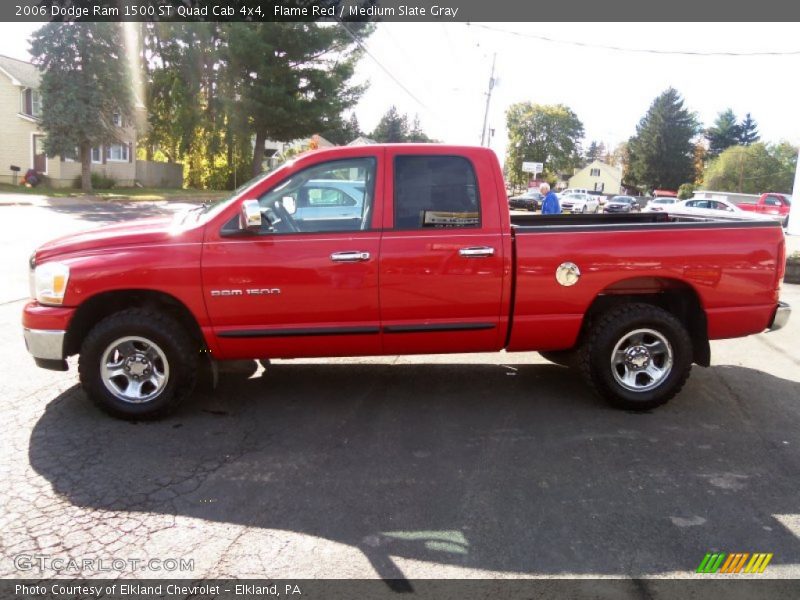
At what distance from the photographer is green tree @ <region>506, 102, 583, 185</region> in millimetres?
94188

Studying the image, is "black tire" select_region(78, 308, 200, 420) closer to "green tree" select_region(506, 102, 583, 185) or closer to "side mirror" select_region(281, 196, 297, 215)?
"side mirror" select_region(281, 196, 297, 215)

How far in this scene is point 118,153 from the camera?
1601 inches

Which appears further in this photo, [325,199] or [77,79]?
[77,79]

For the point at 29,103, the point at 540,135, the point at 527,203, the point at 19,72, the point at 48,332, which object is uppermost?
the point at 540,135

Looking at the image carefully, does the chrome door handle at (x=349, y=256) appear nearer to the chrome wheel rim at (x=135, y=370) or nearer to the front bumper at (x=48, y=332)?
the chrome wheel rim at (x=135, y=370)

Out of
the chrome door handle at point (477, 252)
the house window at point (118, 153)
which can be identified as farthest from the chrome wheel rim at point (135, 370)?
the house window at point (118, 153)

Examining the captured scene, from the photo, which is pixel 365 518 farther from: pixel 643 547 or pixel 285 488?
pixel 643 547

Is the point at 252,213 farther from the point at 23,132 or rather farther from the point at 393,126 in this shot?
the point at 393,126

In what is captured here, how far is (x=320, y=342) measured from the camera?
4.77m

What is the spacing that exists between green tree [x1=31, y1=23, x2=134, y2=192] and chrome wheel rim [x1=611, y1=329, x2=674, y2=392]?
31.5 metres

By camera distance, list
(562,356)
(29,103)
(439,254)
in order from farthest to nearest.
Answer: (29,103)
(562,356)
(439,254)

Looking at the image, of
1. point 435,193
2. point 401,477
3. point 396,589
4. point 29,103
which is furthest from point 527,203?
point 396,589

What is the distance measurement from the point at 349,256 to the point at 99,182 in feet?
121

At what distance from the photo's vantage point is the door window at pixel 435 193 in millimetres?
4773
